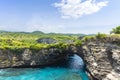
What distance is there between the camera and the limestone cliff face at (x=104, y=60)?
3195 centimetres

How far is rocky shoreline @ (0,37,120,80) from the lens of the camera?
109 feet

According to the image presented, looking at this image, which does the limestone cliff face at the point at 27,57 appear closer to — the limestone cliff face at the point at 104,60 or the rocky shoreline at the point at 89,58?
the rocky shoreline at the point at 89,58

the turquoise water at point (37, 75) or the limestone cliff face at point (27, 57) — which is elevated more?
the limestone cliff face at point (27, 57)

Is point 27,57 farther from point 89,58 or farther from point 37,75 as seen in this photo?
point 89,58

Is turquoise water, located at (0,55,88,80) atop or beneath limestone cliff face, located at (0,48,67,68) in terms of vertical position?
beneath

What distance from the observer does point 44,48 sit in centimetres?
5722

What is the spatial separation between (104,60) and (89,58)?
26.4 feet

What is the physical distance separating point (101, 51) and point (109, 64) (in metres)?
3.80

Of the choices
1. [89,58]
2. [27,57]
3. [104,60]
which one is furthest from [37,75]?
[104,60]

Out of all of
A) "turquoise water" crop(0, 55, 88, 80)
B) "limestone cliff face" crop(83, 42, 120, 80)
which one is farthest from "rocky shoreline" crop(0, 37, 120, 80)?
"turquoise water" crop(0, 55, 88, 80)

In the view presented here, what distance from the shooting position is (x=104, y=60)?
36.7 m

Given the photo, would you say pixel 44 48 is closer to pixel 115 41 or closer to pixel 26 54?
pixel 26 54

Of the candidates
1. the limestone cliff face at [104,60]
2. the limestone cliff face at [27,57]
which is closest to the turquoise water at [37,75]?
the limestone cliff face at [27,57]

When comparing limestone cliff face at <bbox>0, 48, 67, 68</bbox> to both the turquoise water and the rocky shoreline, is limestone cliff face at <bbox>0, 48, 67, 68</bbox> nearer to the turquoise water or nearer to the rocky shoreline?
the rocky shoreline
